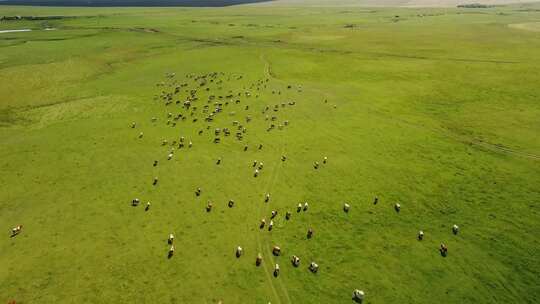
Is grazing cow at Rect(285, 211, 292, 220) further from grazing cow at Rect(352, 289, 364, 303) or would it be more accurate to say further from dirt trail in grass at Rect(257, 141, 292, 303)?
grazing cow at Rect(352, 289, 364, 303)

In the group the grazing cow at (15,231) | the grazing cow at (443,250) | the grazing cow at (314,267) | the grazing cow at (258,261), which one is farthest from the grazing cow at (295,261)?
the grazing cow at (15,231)

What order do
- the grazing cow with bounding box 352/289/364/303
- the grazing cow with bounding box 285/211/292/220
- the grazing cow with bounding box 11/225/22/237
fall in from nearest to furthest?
the grazing cow with bounding box 352/289/364/303, the grazing cow with bounding box 11/225/22/237, the grazing cow with bounding box 285/211/292/220

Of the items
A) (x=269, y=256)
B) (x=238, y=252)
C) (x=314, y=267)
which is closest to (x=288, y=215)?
(x=269, y=256)

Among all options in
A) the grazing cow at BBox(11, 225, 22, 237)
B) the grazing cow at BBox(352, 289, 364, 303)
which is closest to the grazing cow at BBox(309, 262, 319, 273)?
the grazing cow at BBox(352, 289, 364, 303)

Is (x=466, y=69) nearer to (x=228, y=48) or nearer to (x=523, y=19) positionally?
(x=228, y=48)

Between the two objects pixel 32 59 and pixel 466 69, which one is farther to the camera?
pixel 32 59

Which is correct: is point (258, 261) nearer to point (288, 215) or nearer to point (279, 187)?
point (288, 215)

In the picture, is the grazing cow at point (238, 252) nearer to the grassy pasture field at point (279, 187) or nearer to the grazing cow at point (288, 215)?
the grassy pasture field at point (279, 187)

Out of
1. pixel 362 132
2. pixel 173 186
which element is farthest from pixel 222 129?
pixel 362 132

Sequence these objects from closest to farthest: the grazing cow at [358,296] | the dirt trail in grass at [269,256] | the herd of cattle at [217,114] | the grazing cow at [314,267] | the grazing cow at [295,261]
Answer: the grazing cow at [358,296] → the dirt trail in grass at [269,256] → the grazing cow at [314,267] → the grazing cow at [295,261] → the herd of cattle at [217,114]
